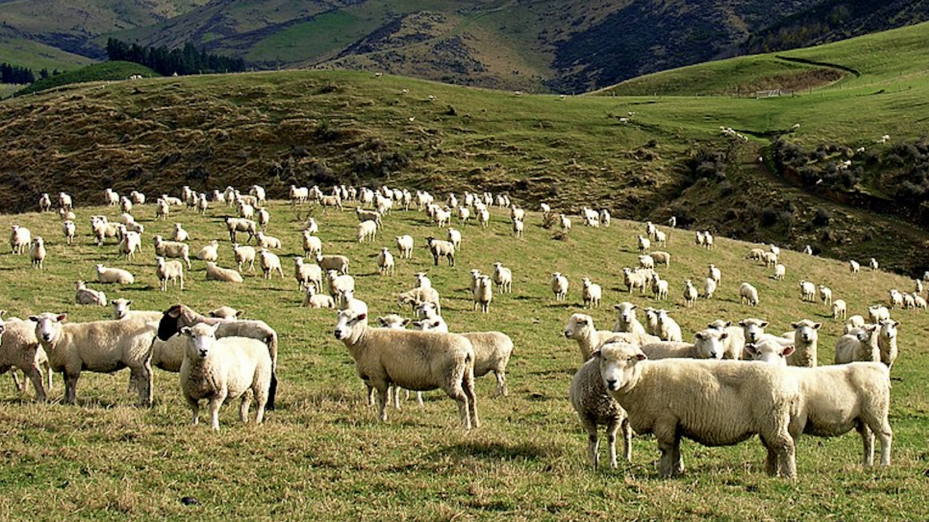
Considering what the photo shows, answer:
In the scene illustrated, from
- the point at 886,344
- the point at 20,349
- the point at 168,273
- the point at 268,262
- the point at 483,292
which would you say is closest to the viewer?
the point at 20,349

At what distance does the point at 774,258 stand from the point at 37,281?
118ft

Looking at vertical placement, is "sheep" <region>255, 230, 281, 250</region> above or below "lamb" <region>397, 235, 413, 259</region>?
above

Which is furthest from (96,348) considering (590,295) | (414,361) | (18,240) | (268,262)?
(18,240)

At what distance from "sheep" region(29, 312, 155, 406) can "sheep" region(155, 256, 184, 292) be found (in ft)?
41.7

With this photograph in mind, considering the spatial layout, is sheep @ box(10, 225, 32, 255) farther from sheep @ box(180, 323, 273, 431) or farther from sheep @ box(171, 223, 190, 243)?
sheep @ box(180, 323, 273, 431)

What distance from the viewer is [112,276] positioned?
90.1 ft

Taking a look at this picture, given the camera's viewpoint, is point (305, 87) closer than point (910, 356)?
No

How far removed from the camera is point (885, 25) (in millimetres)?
161500

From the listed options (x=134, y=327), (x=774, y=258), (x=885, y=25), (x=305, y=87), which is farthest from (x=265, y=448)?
(x=885, y=25)

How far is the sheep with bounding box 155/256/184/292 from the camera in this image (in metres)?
26.9

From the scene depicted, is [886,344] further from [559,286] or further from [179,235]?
[179,235]

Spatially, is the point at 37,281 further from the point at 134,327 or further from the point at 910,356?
the point at 910,356

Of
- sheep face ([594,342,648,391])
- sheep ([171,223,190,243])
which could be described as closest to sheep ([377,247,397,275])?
sheep ([171,223,190,243])

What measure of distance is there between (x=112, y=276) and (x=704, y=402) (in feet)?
75.9
